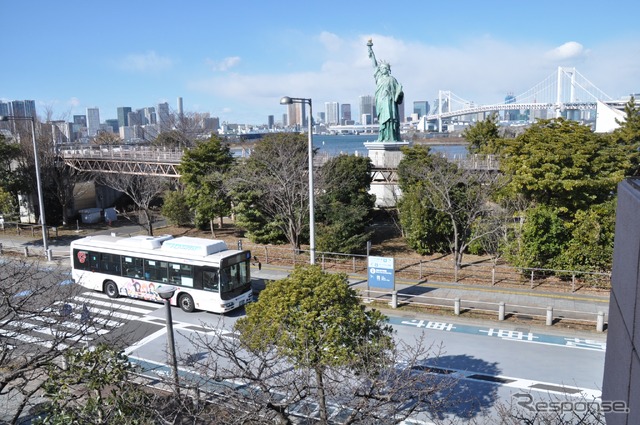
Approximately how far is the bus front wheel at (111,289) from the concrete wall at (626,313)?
54.2 ft

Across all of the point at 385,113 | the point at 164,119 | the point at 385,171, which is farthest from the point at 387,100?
the point at 164,119

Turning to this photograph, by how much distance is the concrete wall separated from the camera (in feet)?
14.0

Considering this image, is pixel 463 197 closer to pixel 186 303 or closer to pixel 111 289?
pixel 186 303

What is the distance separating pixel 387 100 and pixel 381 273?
2163 centimetres

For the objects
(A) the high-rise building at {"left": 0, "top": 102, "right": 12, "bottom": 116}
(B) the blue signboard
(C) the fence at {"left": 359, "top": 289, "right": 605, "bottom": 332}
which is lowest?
(C) the fence at {"left": 359, "top": 289, "right": 605, "bottom": 332}

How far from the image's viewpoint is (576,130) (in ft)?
69.2

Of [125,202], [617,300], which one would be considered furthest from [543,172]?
[125,202]

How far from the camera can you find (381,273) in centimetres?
1694

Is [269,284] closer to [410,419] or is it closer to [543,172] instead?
[410,419]

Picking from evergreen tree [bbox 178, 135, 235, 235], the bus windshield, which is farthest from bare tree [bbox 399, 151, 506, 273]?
evergreen tree [bbox 178, 135, 235, 235]

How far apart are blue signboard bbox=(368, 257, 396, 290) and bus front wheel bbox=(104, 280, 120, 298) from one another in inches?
359

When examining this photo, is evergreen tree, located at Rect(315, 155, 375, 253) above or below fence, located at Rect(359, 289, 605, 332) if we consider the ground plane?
above

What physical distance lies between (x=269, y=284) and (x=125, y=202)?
110 ft

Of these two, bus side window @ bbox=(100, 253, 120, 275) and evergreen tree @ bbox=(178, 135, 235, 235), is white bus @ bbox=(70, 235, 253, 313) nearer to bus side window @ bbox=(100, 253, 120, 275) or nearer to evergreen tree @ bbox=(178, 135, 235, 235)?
bus side window @ bbox=(100, 253, 120, 275)
